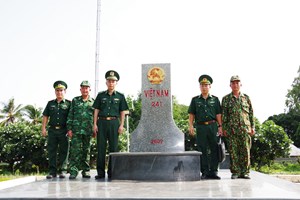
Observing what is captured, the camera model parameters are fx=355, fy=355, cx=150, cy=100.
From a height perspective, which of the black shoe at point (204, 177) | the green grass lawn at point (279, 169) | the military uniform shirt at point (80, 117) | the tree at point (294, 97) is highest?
the tree at point (294, 97)

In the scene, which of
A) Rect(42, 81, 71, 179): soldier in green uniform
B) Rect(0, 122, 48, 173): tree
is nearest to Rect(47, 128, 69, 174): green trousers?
Rect(42, 81, 71, 179): soldier in green uniform

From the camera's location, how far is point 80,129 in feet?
19.8

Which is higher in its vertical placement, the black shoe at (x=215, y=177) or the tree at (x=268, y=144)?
the tree at (x=268, y=144)

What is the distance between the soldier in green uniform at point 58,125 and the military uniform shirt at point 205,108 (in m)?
2.24

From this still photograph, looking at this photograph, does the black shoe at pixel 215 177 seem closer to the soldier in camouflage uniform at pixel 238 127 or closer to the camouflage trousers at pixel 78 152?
the soldier in camouflage uniform at pixel 238 127

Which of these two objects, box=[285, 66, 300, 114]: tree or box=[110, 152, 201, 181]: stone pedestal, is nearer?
box=[110, 152, 201, 181]: stone pedestal

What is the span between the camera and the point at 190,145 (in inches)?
551

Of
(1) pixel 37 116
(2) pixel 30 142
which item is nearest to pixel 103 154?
(2) pixel 30 142

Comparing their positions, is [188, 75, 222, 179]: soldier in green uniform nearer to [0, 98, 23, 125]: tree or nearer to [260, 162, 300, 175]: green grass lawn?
[260, 162, 300, 175]: green grass lawn

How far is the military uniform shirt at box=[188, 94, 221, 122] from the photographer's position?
586 cm

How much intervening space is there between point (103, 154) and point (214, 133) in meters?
1.91

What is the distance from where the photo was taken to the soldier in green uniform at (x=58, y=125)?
6242 mm

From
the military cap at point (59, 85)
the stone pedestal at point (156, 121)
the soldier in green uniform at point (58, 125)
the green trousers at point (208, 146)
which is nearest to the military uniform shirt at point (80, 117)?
the soldier in green uniform at point (58, 125)

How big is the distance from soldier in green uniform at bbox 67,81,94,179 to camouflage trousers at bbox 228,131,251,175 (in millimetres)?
2384
